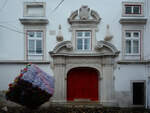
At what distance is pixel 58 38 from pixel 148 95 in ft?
21.0

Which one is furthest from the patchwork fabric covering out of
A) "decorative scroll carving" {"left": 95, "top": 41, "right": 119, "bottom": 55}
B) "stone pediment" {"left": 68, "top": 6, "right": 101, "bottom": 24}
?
"stone pediment" {"left": 68, "top": 6, "right": 101, "bottom": 24}

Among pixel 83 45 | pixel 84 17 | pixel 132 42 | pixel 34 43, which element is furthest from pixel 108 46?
pixel 34 43

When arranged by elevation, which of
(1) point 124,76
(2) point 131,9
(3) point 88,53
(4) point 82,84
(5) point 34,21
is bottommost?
(4) point 82,84

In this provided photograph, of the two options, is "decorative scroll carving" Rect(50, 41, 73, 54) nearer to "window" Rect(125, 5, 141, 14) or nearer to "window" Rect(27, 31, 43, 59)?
"window" Rect(27, 31, 43, 59)

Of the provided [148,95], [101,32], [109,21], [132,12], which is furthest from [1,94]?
[132,12]

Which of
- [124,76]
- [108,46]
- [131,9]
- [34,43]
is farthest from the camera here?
[131,9]

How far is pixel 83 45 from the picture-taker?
8172 mm

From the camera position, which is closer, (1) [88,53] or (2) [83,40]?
(1) [88,53]

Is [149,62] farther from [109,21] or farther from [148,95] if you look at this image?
[109,21]

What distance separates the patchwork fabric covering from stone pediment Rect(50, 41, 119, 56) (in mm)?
3206

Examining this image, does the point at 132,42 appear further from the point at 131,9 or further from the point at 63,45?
the point at 63,45

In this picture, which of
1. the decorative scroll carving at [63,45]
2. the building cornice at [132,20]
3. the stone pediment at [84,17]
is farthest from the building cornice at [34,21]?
the building cornice at [132,20]

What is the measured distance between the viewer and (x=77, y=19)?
26.4ft

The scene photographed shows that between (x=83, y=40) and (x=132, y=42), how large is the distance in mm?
3056
